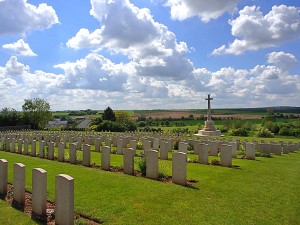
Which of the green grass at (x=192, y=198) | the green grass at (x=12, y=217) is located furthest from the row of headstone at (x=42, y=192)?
the green grass at (x=192, y=198)

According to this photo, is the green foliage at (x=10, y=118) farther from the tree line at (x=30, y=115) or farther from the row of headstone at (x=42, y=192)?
the row of headstone at (x=42, y=192)

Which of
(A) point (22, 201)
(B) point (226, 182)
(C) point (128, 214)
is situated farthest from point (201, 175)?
(A) point (22, 201)

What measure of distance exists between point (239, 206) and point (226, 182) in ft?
8.10

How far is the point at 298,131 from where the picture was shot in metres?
37.4

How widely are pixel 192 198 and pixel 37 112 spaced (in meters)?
58.4

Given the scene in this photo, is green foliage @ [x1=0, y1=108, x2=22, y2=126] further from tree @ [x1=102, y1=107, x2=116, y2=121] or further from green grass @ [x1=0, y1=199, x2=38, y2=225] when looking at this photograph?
green grass @ [x1=0, y1=199, x2=38, y2=225]

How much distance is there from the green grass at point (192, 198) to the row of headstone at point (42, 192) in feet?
1.95

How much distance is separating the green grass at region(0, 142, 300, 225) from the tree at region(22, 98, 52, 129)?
168 ft

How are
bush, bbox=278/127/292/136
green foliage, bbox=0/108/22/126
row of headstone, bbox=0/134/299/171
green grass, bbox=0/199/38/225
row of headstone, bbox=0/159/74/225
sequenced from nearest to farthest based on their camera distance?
row of headstone, bbox=0/159/74/225 < green grass, bbox=0/199/38/225 < row of headstone, bbox=0/134/299/171 < bush, bbox=278/127/292/136 < green foliage, bbox=0/108/22/126

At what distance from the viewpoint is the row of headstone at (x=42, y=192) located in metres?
6.12

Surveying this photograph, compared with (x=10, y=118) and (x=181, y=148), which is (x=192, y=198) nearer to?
(x=181, y=148)

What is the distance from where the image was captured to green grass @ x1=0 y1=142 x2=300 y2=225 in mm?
6523

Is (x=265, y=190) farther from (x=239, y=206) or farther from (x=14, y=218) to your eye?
(x=14, y=218)

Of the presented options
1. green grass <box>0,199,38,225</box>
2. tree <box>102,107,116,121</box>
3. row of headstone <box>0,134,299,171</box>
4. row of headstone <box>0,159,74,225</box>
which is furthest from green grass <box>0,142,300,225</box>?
tree <box>102,107,116,121</box>
